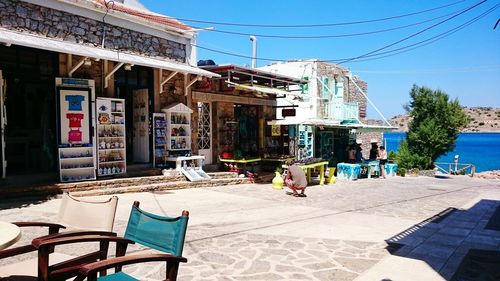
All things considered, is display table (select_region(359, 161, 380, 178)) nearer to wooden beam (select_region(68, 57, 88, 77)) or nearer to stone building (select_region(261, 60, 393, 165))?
stone building (select_region(261, 60, 393, 165))

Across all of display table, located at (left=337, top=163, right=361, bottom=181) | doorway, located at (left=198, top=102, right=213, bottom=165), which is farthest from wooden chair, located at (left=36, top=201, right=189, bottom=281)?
display table, located at (left=337, top=163, right=361, bottom=181)

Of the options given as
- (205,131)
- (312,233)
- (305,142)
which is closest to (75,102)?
(205,131)

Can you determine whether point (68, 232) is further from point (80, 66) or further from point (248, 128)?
point (248, 128)

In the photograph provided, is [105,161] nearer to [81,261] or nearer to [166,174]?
[166,174]

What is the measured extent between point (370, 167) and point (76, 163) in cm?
1404

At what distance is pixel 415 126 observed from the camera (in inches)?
992

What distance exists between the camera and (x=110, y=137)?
10.6m

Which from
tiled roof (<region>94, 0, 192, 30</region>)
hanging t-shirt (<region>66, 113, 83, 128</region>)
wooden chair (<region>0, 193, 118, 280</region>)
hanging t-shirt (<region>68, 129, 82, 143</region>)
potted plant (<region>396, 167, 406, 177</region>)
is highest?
tiled roof (<region>94, 0, 192, 30</region>)

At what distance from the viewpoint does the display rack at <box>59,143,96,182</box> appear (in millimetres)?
9398

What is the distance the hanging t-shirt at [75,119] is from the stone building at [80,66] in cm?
33

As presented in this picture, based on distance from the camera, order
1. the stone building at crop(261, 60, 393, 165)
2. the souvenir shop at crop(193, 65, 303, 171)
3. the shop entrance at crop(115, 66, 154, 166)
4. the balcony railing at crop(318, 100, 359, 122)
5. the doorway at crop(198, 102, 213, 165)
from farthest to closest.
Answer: the balcony railing at crop(318, 100, 359, 122) < the stone building at crop(261, 60, 393, 165) < the doorway at crop(198, 102, 213, 165) < the souvenir shop at crop(193, 65, 303, 171) < the shop entrance at crop(115, 66, 154, 166)

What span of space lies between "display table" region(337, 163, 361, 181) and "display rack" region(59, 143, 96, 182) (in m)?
11.4

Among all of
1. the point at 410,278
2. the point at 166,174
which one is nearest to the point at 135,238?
the point at 410,278

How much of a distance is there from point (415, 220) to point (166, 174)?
7320mm
